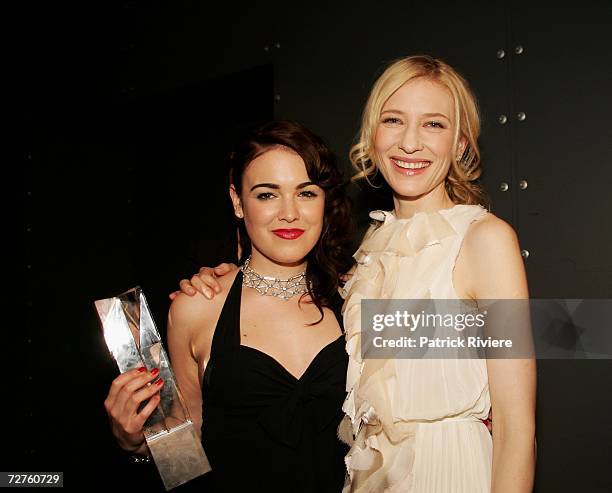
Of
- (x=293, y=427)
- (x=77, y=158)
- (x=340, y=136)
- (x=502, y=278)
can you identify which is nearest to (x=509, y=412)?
(x=502, y=278)

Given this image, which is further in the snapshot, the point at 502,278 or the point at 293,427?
the point at 293,427

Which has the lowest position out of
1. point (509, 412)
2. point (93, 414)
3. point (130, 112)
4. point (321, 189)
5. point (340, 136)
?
point (93, 414)

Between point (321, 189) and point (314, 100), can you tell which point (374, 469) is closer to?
point (321, 189)

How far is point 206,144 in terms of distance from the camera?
337cm

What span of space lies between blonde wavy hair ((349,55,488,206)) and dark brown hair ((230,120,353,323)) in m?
0.17

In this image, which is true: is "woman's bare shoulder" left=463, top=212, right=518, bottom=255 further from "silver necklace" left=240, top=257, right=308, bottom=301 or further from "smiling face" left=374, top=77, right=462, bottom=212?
"silver necklace" left=240, top=257, right=308, bottom=301

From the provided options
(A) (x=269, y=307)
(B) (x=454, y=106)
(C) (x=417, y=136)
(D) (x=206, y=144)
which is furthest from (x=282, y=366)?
(D) (x=206, y=144)

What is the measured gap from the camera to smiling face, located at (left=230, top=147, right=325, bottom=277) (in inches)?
80.3

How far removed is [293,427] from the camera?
1937 millimetres

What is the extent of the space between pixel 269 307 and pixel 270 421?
400 mm

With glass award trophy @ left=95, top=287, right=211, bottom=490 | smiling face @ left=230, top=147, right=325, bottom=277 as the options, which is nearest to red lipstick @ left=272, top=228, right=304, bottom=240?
smiling face @ left=230, top=147, right=325, bottom=277

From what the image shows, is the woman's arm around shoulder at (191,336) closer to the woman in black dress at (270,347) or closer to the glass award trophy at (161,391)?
the woman in black dress at (270,347)

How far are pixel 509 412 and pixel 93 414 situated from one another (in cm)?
244

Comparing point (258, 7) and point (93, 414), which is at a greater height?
point (258, 7)
